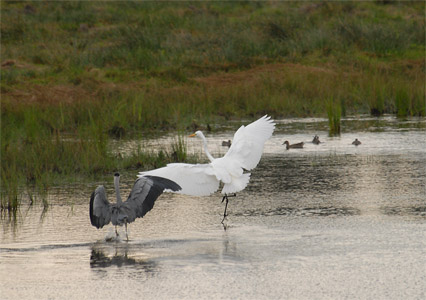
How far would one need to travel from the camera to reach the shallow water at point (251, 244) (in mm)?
6672

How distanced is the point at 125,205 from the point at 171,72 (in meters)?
17.1

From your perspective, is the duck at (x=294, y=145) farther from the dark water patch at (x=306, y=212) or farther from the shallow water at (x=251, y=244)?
the dark water patch at (x=306, y=212)

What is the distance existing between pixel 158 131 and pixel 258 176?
6448mm

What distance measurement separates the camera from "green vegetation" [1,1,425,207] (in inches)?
559

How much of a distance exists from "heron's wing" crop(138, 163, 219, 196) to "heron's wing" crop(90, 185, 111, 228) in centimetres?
78

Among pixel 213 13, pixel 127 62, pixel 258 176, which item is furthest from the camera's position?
pixel 213 13

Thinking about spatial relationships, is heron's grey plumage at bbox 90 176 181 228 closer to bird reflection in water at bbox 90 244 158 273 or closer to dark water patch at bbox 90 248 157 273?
bird reflection in water at bbox 90 244 158 273

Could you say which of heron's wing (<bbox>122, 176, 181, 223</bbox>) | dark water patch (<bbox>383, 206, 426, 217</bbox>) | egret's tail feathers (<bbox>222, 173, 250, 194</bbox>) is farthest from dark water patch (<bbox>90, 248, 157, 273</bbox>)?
dark water patch (<bbox>383, 206, 426, 217</bbox>)

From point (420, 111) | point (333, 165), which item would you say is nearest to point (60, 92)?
point (420, 111)

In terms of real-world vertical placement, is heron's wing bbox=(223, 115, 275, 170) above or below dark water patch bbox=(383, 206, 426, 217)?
above

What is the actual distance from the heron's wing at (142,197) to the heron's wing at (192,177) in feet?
1.37

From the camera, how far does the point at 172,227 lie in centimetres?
894

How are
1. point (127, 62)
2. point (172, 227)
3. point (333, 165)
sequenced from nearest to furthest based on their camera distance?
point (172, 227)
point (333, 165)
point (127, 62)

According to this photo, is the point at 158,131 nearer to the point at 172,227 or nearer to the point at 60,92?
the point at 60,92
